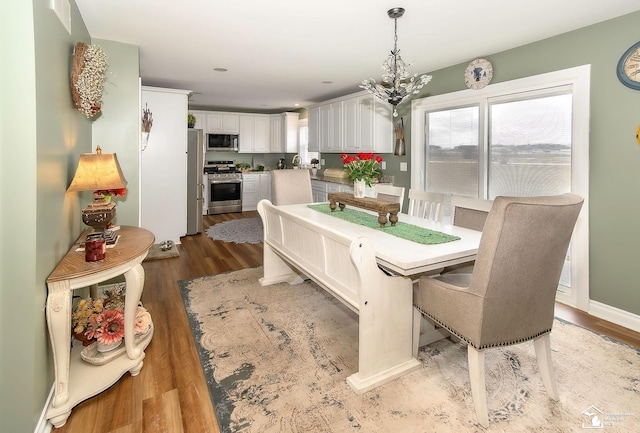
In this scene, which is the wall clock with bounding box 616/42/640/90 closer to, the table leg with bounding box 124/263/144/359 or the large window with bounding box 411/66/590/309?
the large window with bounding box 411/66/590/309

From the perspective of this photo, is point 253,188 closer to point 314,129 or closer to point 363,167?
point 314,129

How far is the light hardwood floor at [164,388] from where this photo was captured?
1696 millimetres

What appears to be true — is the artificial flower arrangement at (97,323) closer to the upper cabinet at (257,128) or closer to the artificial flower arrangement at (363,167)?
the artificial flower arrangement at (363,167)

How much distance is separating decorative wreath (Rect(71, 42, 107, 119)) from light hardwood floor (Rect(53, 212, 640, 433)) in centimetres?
171

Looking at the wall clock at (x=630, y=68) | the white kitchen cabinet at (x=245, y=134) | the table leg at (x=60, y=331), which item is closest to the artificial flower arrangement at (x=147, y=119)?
the white kitchen cabinet at (x=245, y=134)

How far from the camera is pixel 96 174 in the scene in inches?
84.9

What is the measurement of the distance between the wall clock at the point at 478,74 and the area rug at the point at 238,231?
3573 millimetres

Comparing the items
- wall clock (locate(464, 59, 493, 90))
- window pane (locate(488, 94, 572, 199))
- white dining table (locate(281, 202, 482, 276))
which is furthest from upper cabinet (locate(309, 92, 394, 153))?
white dining table (locate(281, 202, 482, 276))

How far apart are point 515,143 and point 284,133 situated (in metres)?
5.47

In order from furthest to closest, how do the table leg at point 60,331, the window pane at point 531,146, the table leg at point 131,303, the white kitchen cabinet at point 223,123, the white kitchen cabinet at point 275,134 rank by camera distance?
the white kitchen cabinet at point 275,134
the white kitchen cabinet at point 223,123
the window pane at point 531,146
the table leg at point 131,303
the table leg at point 60,331

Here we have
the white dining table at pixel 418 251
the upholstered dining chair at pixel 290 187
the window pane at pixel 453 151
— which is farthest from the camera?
the window pane at pixel 453 151

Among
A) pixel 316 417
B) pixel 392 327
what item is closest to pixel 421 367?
pixel 392 327

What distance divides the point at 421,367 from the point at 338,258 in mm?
864

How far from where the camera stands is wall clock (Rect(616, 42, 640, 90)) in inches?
101
